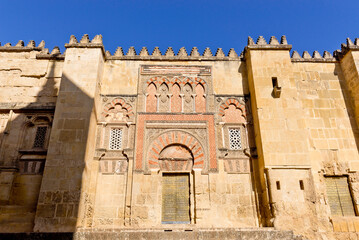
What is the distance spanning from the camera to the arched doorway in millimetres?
6117

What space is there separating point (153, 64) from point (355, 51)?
548 cm

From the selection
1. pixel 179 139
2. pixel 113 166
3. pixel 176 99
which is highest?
pixel 176 99

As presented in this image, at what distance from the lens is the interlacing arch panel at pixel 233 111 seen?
706 cm

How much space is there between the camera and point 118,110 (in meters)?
7.11

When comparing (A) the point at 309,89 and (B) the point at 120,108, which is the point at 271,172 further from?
(B) the point at 120,108

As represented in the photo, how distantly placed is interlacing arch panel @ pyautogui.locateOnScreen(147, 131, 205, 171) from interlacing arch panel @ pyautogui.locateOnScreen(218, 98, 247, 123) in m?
1.06

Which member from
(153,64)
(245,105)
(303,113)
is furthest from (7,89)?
(303,113)

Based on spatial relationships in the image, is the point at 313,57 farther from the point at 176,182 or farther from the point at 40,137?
the point at 40,137

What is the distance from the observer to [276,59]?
724 cm

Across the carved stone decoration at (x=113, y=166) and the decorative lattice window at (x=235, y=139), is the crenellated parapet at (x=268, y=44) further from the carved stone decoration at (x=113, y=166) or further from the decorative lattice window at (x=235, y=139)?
the carved stone decoration at (x=113, y=166)

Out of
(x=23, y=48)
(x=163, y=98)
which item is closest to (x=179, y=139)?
(x=163, y=98)

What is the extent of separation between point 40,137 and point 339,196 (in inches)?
285

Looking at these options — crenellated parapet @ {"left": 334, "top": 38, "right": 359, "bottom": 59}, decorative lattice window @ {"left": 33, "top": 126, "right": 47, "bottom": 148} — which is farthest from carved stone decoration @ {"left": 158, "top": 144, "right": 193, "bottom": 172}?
crenellated parapet @ {"left": 334, "top": 38, "right": 359, "bottom": 59}

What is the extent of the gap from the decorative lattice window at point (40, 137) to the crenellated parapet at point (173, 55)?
A: 2564 mm
